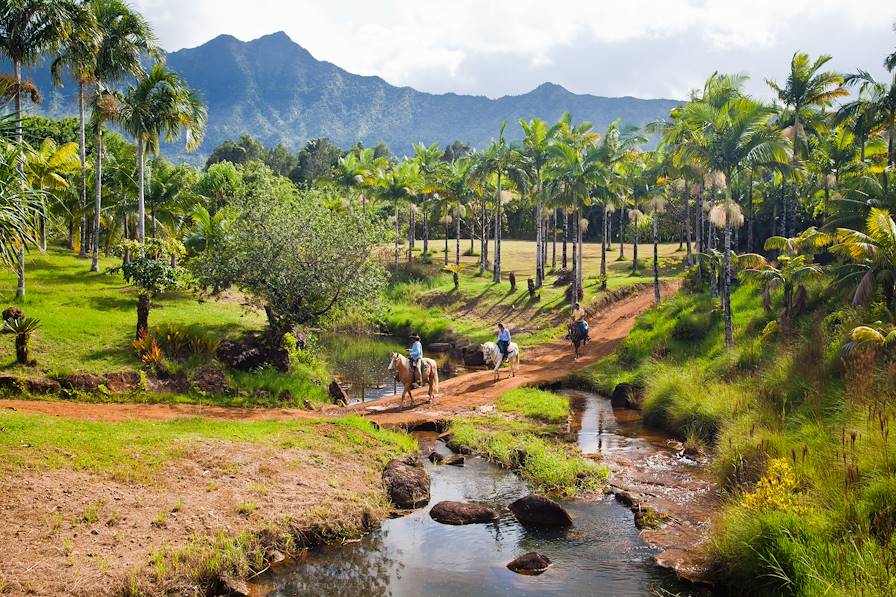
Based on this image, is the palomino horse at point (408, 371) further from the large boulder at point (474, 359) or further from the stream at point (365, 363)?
the large boulder at point (474, 359)

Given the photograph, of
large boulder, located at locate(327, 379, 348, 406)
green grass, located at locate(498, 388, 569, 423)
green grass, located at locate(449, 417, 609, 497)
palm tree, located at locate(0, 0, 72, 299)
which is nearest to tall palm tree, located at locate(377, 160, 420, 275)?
palm tree, located at locate(0, 0, 72, 299)

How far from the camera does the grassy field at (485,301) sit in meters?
42.3

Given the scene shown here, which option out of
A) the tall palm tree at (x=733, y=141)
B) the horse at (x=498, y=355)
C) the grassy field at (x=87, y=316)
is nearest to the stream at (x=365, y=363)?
the horse at (x=498, y=355)

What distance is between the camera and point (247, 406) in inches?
901

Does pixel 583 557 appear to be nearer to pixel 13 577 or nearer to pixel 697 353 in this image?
pixel 13 577

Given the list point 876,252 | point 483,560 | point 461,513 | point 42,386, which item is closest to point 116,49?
point 42,386

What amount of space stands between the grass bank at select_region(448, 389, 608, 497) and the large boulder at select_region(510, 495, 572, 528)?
5.42 ft

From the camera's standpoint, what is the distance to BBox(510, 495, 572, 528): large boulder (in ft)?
46.6

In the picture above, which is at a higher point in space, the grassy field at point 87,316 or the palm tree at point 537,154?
the palm tree at point 537,154

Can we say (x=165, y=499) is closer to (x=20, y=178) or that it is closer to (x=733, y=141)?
(x=20, y=178)

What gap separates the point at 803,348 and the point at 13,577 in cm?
2027

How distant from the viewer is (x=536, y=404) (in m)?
24.0

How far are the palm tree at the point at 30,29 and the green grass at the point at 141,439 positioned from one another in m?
22.5

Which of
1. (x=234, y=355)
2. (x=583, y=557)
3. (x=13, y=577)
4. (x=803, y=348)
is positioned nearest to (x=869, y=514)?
(x=583, y=557)
